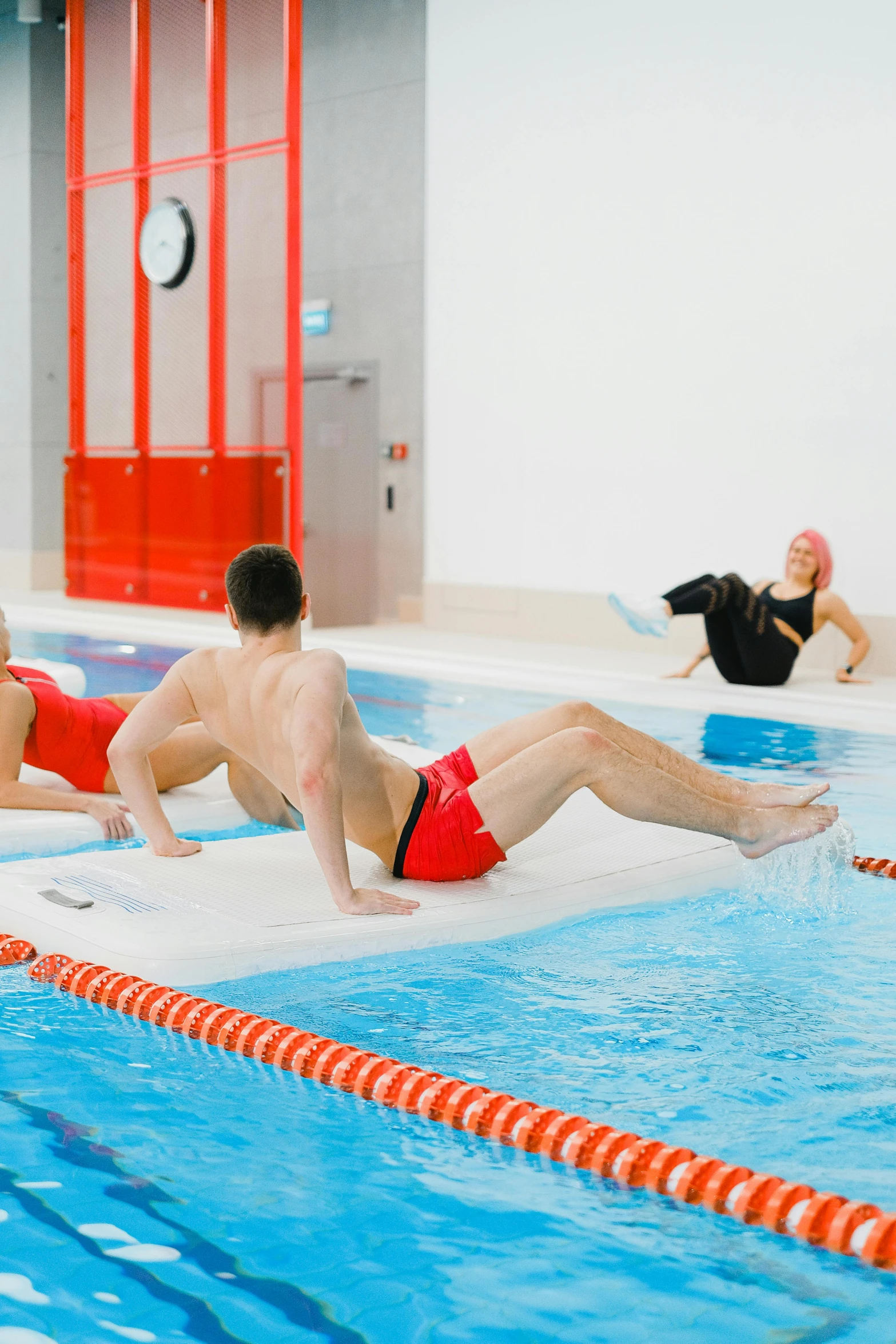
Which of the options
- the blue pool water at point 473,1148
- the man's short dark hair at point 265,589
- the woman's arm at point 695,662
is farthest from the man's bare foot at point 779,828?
the woman's arm at point 695,662

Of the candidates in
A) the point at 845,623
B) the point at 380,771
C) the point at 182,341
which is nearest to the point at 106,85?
the point at 182,341

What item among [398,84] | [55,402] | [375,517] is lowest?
[375,517]

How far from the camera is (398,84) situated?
12688 mm

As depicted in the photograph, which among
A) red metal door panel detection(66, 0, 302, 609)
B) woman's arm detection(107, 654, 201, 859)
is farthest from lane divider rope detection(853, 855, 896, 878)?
red metal door panel detection(66, 0, 302, 609)

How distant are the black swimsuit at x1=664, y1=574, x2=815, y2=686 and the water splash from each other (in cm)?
471

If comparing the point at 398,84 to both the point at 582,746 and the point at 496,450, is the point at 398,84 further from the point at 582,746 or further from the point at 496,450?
the point at 582,746

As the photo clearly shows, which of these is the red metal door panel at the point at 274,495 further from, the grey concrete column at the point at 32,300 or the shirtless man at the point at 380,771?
the shirtless man at the point at 380,771

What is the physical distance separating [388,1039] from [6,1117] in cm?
83

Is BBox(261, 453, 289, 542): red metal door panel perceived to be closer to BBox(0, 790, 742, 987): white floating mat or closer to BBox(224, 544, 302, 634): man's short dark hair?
BBox(0, 790, 742, 987): white floating mat

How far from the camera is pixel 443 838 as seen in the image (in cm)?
394

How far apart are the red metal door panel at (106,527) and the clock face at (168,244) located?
65.2 inches

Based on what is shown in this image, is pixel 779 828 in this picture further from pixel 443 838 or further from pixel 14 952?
pixel 14 952

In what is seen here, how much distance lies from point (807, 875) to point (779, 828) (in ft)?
0.87

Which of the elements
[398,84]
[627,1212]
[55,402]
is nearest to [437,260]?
[398,84]
